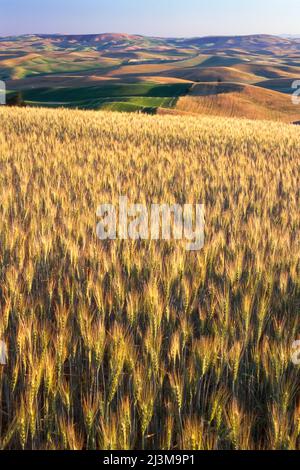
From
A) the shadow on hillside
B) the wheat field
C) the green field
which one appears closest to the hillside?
the shadow on hillside

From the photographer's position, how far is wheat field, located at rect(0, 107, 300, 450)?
4.56 ft

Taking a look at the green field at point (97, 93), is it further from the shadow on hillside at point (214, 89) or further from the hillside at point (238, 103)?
the hillside at point (238, 103)

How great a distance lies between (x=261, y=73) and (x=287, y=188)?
10267 centimetres

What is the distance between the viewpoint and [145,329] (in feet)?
6.39

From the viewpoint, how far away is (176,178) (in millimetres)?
5680

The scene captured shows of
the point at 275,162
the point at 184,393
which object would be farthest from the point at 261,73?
the point at 184,393

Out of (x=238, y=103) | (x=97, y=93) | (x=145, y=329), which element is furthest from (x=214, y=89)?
(x=145, y=329)

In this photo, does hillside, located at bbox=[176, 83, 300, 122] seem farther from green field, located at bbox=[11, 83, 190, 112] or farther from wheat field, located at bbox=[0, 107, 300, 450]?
wheat field, located at bbox=[0, 107, 300, 450]

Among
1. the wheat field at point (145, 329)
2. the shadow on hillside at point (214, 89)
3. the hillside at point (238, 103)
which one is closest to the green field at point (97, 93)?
the shadow on hillside at point (214, 89)

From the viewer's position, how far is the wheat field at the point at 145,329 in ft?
4.56

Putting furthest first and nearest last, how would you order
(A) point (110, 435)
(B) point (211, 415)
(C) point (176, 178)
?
(C) point (176, 178)
(B) point (211, 415)
(A) point (110, 435)

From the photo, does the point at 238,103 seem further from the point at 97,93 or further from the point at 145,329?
the point at 145,329
